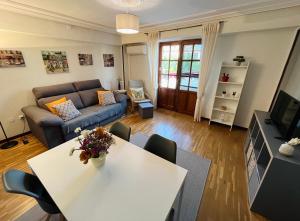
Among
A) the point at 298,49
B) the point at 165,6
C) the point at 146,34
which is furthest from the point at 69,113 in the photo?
the point at 298,49

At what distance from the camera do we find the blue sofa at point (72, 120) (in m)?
2.37

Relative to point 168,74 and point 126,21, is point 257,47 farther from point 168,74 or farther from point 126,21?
point 126,21

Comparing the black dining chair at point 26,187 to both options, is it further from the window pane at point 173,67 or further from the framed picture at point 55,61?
the window pane at point 173,67

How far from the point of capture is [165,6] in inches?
92.4

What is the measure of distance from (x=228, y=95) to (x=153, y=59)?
7.50ft

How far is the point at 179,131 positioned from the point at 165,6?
2.50m

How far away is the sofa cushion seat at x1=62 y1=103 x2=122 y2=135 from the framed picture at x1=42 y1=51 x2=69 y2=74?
3.65 ft

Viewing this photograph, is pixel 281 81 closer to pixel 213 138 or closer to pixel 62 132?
pixel 213 138

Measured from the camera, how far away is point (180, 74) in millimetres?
4004

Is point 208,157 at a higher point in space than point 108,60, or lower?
lower

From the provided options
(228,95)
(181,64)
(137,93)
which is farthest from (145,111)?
(228,95)

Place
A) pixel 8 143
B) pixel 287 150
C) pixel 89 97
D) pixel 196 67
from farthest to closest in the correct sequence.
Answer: pixel 196 67
pixel 89 97
pixel 8 143
pixel 287 150

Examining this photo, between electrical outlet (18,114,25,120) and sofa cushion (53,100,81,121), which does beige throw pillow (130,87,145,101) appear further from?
electrical outlet (18,114,25,120)

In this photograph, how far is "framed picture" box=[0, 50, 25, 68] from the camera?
248 centimetres
